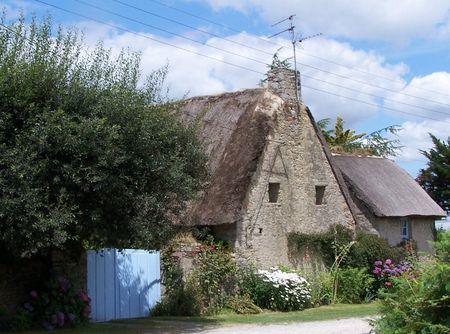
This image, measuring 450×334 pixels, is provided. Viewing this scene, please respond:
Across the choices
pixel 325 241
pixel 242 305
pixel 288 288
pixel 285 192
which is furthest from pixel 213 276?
pixel 325 241

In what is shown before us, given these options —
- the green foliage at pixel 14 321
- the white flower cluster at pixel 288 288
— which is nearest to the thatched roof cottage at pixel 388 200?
the white flower cluster at pixel 288 288

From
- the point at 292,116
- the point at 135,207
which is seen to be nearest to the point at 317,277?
the point at 292,116

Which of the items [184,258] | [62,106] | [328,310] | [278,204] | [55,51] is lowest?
[328,310]

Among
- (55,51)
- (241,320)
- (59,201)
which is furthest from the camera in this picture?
(241,320)

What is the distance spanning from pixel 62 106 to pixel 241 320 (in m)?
7.82

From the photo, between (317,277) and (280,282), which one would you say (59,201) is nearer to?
(280,282)

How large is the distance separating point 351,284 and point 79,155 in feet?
44.6

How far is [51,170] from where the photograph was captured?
1374cm

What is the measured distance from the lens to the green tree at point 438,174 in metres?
43.1

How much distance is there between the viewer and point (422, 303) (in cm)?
763

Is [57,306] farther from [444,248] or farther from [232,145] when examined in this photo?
[444,248]

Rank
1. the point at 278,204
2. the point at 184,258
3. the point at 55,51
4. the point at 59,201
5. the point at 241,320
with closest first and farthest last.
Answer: the point at 59,201 → the point at 55,51 → the point at 241,320 → the point at 184,258 → the point at 278,204

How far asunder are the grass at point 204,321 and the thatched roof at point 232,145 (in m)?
3.60

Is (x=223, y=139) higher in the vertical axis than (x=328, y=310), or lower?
higher
